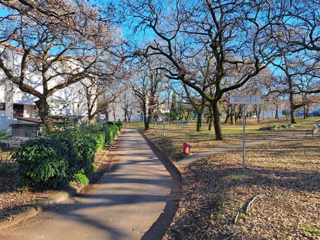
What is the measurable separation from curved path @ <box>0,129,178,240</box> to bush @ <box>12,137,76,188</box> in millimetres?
732

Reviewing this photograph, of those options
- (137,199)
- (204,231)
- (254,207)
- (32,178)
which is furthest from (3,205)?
(254,207)

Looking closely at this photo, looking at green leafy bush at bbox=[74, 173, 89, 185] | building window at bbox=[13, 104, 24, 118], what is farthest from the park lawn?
building window at bbox=[13, 104, 24, 118]

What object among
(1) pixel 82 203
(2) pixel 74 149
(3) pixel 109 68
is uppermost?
(3) pixel 109 68

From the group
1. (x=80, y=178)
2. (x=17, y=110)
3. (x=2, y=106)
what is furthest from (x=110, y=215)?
(x=17, y=110)

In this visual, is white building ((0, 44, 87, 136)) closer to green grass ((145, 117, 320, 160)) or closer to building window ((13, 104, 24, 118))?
building window ((13, 104, 24, 118))

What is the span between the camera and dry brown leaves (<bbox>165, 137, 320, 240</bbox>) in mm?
3531

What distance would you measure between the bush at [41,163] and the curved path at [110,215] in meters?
0.73

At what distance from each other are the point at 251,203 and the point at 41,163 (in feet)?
15.2

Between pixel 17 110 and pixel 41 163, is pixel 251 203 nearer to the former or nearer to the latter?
pixel 41 163

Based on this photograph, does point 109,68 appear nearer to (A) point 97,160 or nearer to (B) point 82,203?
(A) point 97,160

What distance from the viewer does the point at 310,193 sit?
16.3 ft

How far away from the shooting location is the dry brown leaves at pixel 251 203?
3.53 metres

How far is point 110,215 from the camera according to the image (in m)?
4.91

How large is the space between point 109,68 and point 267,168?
1214cm
